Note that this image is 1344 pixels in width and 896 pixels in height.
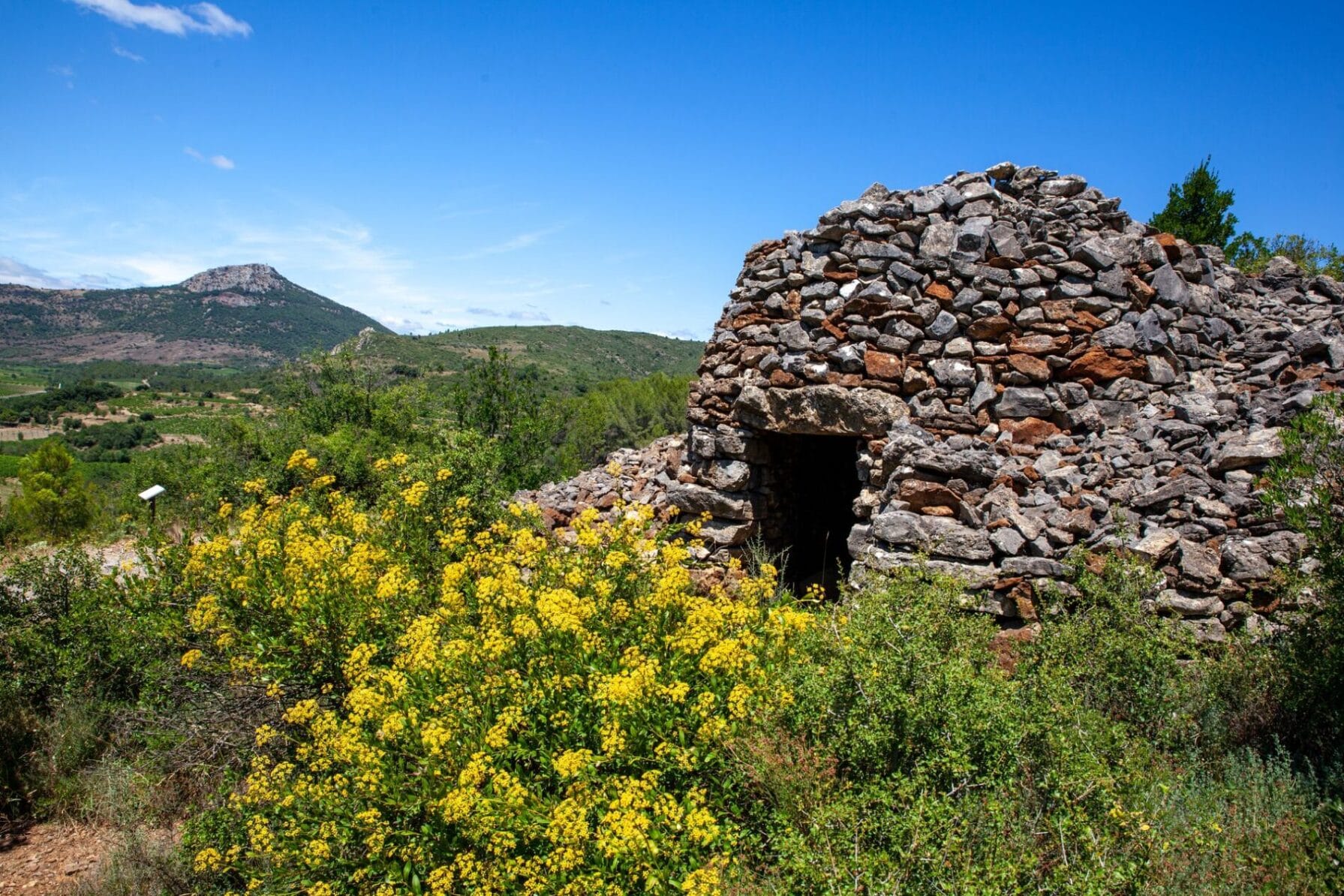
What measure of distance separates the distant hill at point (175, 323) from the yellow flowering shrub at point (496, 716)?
10548 centimetres

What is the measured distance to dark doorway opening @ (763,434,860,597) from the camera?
29.7 feet

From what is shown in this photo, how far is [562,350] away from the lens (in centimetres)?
7031

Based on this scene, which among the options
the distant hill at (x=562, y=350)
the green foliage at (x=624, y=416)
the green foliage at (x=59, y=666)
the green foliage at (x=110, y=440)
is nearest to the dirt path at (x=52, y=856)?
the green foliage at (x=59, y=666)

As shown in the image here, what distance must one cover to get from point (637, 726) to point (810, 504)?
7217mm

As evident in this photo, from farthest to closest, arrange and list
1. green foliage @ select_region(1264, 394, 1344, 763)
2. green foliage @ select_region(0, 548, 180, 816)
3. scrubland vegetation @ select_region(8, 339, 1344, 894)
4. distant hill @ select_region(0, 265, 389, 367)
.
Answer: distant hill @ select_region(0, 265, 389, 367) → green foliage @ select_region(0, 548, 180, 816) → green foliage @ select_region(1264, 394, 1344, 763) → scrubland vegetation @ select_region(8, 339, 1344, 894)

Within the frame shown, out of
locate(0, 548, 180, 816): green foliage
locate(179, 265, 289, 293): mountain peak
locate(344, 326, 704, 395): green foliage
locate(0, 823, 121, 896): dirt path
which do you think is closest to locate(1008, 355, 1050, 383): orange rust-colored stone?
locate(0, 548, 180, 816): green foliage

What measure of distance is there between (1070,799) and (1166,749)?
160 centimetres

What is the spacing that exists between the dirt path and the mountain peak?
130 metres

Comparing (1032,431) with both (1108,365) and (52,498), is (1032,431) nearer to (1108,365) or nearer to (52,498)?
(1108,365)

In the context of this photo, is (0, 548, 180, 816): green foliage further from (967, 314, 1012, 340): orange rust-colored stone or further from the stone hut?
(967, 314, 1012, 340): orange rust-colored stone

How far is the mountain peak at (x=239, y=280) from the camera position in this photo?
4624 inches

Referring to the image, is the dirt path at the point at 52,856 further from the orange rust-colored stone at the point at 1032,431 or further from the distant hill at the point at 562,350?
the distant hill at the point at 562,350

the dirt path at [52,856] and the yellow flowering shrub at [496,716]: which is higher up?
the yellow flowering shrub at [496,716]

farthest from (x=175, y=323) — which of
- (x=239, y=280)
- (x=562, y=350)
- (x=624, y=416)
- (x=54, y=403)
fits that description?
(x=624, y=416)
